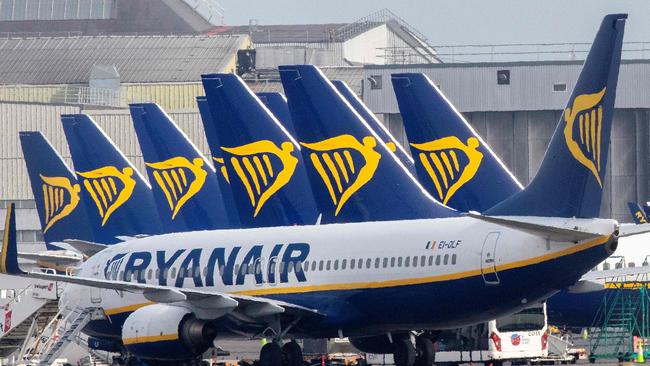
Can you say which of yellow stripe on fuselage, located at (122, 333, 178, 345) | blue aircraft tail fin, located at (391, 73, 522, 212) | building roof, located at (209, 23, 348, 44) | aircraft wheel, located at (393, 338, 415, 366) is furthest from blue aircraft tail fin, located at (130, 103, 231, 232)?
building roof, located at (209, 23, 348, 44)

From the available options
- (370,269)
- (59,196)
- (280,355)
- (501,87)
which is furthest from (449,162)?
(501,87)

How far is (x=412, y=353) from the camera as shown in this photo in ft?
147

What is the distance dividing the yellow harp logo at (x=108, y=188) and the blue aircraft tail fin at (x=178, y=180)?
9.41 ft

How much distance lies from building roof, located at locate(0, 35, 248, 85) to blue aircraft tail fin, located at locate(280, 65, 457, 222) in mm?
73357

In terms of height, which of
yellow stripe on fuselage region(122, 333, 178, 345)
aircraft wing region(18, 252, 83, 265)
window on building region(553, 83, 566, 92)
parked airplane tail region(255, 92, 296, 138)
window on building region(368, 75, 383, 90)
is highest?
window on building region(368, 75, 383, 90)

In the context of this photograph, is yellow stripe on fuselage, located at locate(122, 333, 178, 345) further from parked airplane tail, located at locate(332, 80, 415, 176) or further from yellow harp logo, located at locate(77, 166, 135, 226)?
yellow harp logo, located at locate(77, 166, 135, 226)

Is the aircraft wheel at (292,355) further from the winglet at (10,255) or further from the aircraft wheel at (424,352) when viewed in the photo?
the winglet at (10,255)

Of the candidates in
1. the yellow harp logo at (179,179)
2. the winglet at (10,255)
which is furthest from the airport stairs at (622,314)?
the winglet at (10,255)

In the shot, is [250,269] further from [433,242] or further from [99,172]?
[99,172]

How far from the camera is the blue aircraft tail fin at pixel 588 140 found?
38188 mm

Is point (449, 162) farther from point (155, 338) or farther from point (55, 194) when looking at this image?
point (55, 194)

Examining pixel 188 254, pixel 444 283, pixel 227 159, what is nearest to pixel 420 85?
pixel 227 159

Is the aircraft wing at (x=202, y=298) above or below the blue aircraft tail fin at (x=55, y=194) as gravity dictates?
below

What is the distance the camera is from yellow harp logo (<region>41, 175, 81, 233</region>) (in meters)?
69.6
